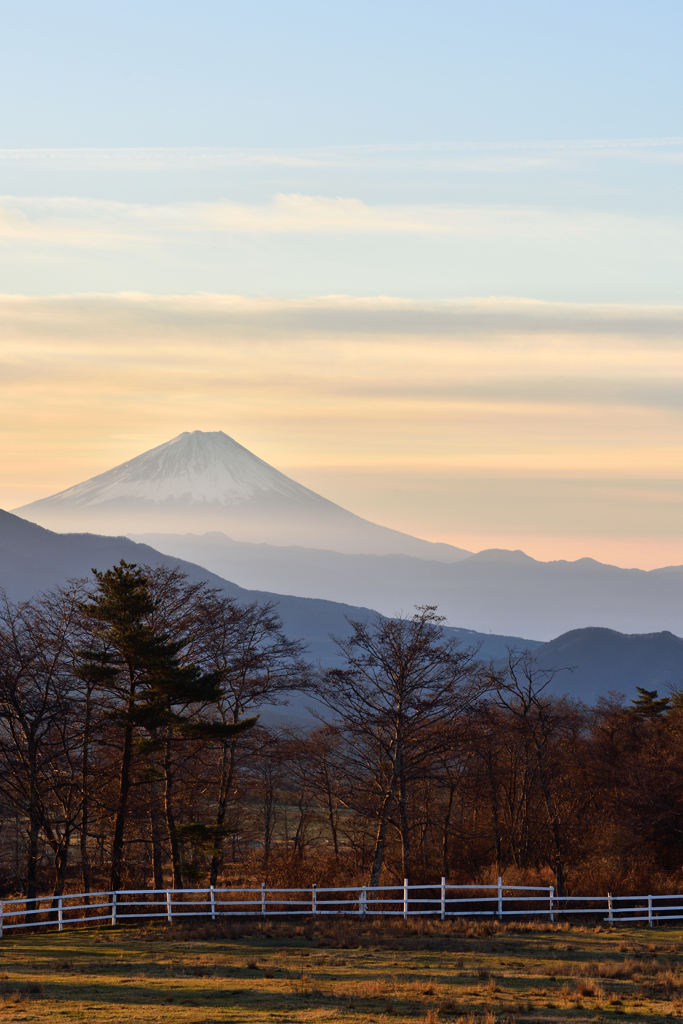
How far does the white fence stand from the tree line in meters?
1.10

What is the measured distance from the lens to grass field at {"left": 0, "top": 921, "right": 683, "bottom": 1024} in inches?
560

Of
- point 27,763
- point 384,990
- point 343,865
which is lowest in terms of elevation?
point 343,865

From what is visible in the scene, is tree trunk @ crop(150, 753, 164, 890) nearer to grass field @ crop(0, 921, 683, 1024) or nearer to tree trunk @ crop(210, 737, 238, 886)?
tree trunk @ crop(210, 737, 238, 886)

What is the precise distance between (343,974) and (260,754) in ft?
57.2

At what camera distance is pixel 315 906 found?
25.9 m

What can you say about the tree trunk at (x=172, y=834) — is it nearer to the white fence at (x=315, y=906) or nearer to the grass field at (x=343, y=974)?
the white fence at (x=315, y=906)

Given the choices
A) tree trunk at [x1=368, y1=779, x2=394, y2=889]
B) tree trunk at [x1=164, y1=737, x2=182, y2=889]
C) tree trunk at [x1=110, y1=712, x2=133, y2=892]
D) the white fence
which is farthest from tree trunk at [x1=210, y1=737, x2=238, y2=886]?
tree trunk at [x1=368, y1=779, x2=394, y2=889]

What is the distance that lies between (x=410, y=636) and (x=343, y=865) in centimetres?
1245

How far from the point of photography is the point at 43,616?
3412 cm

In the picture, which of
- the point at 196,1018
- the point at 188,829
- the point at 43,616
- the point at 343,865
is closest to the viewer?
the point at 196,1018

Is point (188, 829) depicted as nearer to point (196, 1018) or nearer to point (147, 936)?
point (147, 936)

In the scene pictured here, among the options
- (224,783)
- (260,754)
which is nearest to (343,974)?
(260,754)

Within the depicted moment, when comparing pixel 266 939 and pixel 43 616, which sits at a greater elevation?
pixel 43 616

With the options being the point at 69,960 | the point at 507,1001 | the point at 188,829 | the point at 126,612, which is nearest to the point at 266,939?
the point at 69,960
